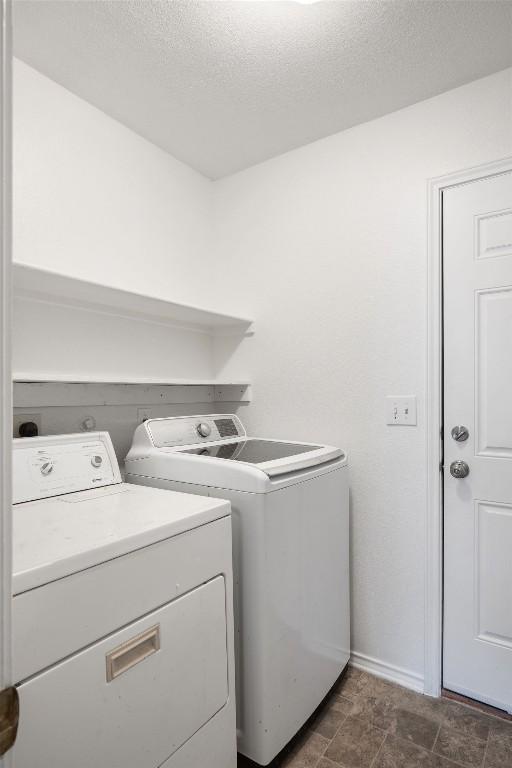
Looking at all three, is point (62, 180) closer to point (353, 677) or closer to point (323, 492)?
point (323, 492)

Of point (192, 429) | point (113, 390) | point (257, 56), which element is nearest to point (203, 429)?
point (192, 429)

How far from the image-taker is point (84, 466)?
1551 millimetres

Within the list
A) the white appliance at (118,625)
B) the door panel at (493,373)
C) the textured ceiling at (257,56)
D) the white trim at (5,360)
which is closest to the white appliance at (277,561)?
the white appliance at (118,625)

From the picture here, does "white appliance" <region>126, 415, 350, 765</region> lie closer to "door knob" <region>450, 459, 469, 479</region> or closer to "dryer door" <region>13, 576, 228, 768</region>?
"dryer door" <region>13, 576, 228, 768</region>

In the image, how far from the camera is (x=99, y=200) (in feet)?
6.19

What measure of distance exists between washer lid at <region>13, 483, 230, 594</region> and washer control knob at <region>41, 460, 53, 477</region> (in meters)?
0.10

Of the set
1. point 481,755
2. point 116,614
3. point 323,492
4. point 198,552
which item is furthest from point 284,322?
point 481,755

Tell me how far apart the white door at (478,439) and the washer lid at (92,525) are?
3.42 ft

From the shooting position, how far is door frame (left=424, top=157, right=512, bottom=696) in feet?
5.76

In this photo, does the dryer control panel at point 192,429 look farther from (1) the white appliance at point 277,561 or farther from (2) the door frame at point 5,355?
(2) the door frame at point 5,355

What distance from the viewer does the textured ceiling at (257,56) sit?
4.51 feet

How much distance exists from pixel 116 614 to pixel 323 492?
36.1 inches

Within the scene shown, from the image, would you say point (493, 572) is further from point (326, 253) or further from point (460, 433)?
point (326, 253)

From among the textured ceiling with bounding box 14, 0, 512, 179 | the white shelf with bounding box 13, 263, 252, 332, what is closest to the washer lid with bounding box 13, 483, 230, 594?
the white shelf with bounding box 13, 263, 252, 332
